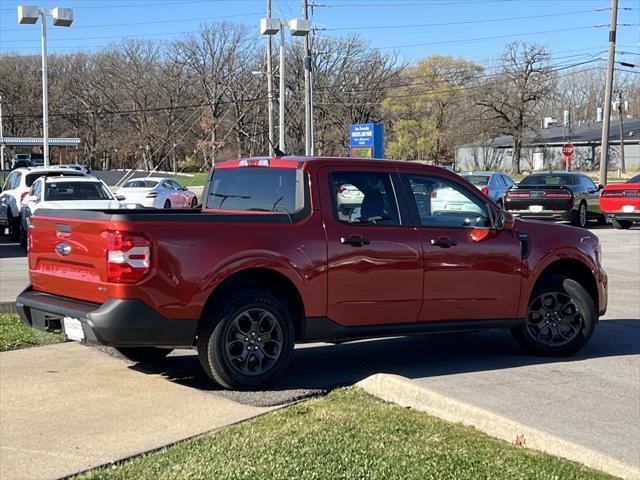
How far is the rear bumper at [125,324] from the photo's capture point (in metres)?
5.85

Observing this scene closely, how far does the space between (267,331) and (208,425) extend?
3.85ft

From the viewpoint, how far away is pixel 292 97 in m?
64.5

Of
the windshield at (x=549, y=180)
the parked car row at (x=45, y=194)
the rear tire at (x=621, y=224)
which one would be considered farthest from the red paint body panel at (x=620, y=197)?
the parked car row at (x=45, y=194)

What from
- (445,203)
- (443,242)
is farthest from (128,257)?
(445,203)

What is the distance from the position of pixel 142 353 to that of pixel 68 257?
1435mm

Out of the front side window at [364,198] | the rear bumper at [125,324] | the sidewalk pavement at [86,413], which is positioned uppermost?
the front side window at [364,198]

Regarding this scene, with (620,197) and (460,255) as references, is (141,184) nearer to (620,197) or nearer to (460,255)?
(620,197)

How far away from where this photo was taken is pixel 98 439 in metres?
5.18

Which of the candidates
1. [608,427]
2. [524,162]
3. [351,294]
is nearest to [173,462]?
[351,294]

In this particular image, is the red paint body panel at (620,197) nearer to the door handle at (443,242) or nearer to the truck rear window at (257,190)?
the door handle at (443,242)

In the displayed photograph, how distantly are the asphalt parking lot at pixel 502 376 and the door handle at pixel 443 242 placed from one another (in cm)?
114

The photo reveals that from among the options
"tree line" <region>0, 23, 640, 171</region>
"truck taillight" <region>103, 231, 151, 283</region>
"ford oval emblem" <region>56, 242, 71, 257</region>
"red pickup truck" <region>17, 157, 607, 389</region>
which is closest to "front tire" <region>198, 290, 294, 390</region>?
"red pickup truck" <region>17, 157, 607, 389</region>

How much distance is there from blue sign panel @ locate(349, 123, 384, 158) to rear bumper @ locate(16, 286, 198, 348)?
99.7ft

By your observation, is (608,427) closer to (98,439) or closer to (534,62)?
(98,439)
